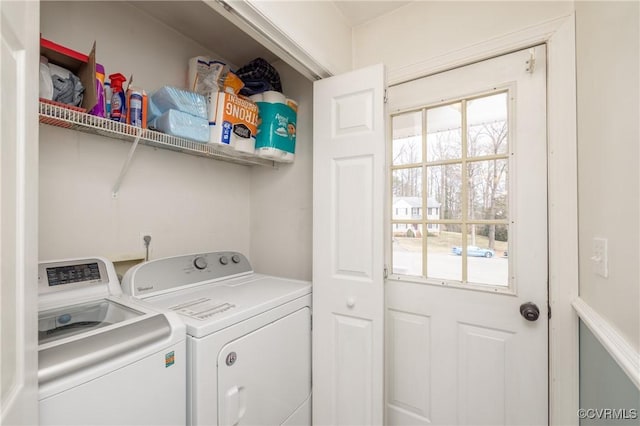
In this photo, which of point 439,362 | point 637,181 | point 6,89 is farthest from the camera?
point 439,362

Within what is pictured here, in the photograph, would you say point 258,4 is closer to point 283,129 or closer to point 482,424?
point 283,129

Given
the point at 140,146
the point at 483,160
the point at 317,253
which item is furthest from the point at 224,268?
the point at 483,160

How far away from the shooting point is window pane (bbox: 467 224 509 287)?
4.52 feet

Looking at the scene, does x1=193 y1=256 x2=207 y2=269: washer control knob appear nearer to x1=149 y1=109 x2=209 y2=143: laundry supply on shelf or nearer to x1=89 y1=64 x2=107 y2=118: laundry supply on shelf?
x1=149 y1=109 x2=209 y2=143: laundry supply on shelf

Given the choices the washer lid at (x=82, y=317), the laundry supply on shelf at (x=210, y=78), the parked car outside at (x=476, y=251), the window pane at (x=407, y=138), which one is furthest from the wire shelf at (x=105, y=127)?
the parked car outside at (x=476, y=251)

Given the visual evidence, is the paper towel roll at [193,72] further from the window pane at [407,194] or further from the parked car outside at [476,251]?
the parked car outside at [476,251]

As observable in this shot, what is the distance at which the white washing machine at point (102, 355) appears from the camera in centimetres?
74

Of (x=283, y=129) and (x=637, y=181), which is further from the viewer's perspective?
(x=283, y=129)

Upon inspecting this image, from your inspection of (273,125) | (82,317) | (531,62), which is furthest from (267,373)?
Result: (531,62)

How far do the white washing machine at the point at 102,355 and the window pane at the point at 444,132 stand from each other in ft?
4.93

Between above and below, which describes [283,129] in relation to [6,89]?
above

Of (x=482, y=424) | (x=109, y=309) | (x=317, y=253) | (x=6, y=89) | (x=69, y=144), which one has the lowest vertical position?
(x=482, y=424)

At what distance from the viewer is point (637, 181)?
28.6 inches

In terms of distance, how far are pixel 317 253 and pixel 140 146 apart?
1.22 m
